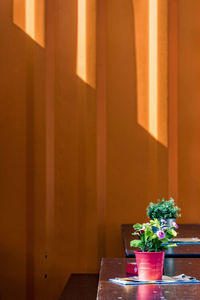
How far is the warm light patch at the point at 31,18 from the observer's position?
5.79 metres

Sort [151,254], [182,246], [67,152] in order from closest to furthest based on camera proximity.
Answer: [151,254]
[182,246]
[67,152]

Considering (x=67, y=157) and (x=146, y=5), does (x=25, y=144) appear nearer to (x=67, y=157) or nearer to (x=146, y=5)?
(x=67, y=157)

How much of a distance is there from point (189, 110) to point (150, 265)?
3.42 m

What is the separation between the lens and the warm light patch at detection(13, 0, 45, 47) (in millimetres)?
5785

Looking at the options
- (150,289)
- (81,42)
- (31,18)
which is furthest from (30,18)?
(150,289)

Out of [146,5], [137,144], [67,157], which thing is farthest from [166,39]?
[67,157]

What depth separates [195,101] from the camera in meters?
5.79

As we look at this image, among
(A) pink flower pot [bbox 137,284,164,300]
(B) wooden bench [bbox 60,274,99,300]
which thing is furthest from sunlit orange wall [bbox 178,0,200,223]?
(A) pink flower pot [bbox 137,284,164,300]

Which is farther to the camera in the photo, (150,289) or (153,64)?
(153,64)

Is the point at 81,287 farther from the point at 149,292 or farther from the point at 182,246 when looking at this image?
the point at 149,292

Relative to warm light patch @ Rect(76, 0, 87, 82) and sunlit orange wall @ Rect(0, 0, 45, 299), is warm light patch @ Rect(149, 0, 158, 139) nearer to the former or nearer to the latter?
warm light patch @ Rect(76, 0, 87, 82)

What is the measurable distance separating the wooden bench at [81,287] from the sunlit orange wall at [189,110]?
3.73ft

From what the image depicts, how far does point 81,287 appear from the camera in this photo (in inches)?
193

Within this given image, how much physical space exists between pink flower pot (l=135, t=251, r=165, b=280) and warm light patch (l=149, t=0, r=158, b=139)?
3.26 metres
